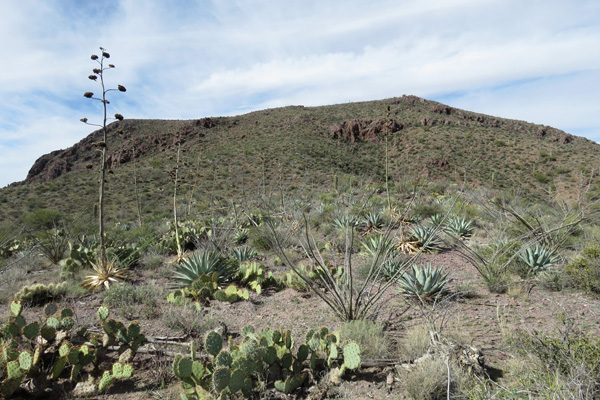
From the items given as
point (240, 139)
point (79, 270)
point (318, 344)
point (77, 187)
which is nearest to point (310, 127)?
point (240, 139)

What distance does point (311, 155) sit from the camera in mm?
35062

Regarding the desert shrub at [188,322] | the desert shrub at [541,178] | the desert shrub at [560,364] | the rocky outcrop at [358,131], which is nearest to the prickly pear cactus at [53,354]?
the desert shrub at [188,322]

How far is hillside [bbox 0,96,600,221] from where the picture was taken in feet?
81.8

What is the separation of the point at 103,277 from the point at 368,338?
18.0ft

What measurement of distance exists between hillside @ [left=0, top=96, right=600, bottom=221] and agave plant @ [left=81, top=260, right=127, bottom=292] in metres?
10.7

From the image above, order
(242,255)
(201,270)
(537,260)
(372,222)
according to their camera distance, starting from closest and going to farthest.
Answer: (537,260) → (201,270) → (242,255) → (372,222)

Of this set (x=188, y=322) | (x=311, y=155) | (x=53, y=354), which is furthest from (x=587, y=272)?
(x=311, y=155)

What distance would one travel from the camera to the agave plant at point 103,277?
246 inches

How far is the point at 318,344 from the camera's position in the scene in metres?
3.34

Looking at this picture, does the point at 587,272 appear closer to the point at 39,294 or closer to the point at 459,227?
the point at 459,227

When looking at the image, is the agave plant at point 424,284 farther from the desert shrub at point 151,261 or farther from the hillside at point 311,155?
the hillside at point 311,155

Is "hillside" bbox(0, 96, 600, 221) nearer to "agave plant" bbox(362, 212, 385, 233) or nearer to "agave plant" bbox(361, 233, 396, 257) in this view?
"agave plant" bbox(362, 212, 385, 233)

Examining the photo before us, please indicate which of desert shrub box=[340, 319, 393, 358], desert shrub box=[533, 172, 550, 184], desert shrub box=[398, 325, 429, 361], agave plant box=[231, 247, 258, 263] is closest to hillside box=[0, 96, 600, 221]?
desert shrub box=[533, 172, 550, 184]

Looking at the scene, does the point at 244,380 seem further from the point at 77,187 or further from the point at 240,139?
the point at 240,139
